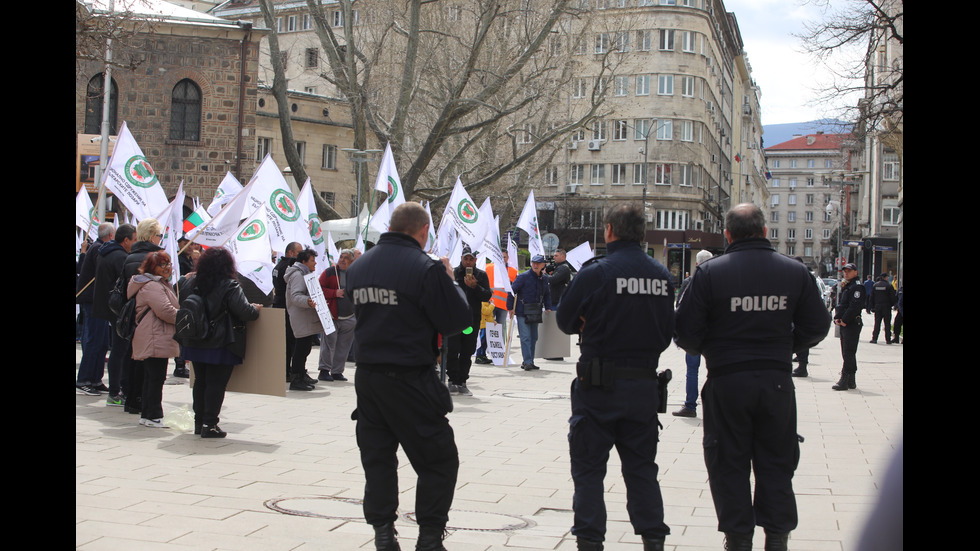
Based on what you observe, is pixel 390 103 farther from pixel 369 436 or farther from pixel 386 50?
pixel 369 436

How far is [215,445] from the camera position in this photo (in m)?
8.52

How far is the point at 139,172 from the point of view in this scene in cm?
1262

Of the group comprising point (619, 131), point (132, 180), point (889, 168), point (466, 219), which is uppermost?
point (619, 131)

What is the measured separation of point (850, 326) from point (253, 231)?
8462mm

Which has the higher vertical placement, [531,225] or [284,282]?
[531,225]

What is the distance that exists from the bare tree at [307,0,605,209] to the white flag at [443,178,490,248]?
1009 cm

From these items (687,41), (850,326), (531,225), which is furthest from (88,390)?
(687,41)

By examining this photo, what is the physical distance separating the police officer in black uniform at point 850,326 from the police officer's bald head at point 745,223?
961 centimetres

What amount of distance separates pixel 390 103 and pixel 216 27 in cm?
675

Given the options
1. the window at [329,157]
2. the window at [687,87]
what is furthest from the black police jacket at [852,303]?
the window at [687,87]

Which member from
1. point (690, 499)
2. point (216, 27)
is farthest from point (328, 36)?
point (690, 499)

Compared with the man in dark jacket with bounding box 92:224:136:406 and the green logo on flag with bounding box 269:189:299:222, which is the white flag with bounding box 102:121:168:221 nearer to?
the green logo on flag with bounding box 269:189:299:222

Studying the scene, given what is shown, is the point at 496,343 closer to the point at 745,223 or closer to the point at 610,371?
the point at 745,223
